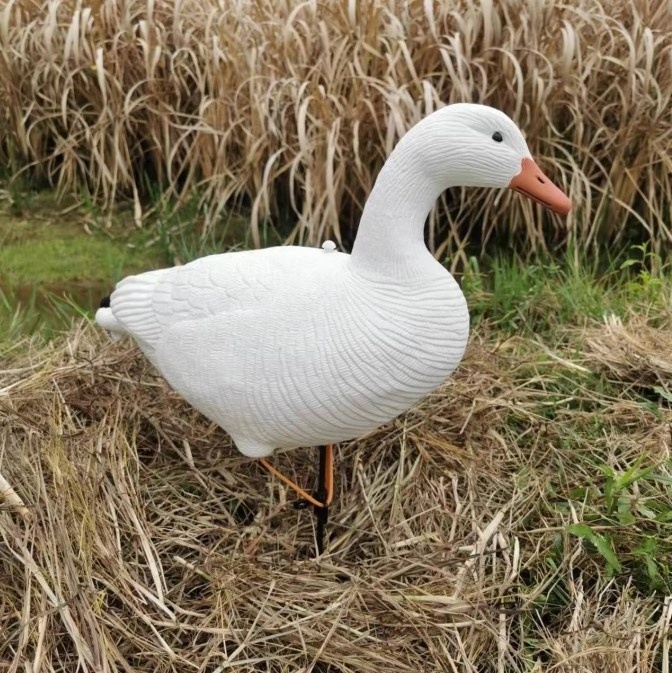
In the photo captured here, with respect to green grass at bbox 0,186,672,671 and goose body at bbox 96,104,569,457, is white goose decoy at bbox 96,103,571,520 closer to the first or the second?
goose body at bbox 96,104,569,457

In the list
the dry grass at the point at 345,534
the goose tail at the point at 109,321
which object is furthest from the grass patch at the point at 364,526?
the goose tail at the point at 109,321

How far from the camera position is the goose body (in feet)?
3.14

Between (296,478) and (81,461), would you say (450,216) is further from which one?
(81,461)

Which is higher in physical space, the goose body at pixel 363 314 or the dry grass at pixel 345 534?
the goose body at pixel 363 314

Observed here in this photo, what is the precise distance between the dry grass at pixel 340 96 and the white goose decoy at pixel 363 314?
847 millimetres

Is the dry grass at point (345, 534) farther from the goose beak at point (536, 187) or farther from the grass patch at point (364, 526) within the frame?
the goose beak at point (536, 187)

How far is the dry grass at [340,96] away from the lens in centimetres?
190

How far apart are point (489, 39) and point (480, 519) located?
1.22 meters

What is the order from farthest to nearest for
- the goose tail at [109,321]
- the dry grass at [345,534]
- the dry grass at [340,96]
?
the dry grass at [340,96] → the goose tail at [109,321] → the dry grass at [345,534]

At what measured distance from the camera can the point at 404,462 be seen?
136 centimetres

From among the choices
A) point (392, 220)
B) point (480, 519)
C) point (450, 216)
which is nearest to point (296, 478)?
point (480, 519)

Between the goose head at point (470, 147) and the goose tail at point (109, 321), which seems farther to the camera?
the goose tail at point (109, 321)

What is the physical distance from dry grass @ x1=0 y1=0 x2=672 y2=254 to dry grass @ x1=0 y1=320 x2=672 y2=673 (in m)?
0.61

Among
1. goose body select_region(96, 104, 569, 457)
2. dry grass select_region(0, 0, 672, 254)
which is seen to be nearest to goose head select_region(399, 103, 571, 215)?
goose body select_region(96, 104, 569, 457)
